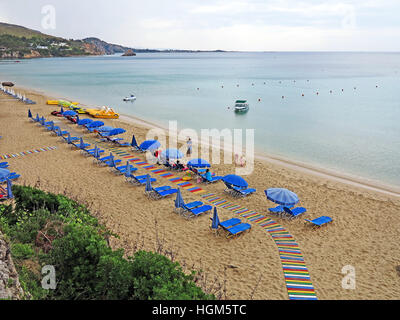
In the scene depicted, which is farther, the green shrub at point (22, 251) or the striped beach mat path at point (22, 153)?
the striped beach mat path at point (22, 153)

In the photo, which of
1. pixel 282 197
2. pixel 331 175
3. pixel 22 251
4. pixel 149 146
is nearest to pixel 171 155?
pixel 149 146

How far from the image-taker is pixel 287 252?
845 centimetres

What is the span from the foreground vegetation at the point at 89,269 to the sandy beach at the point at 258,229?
199 centimetres

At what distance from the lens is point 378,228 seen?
1019cm

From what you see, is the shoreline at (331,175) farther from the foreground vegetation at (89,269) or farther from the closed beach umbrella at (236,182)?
the foreground vegetation at (89,269)

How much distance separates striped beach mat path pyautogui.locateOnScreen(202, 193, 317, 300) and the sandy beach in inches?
6.5

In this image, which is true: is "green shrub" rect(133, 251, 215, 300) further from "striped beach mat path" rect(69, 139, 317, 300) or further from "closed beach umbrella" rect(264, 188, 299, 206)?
"closed beach umbrella" rect(264, 188, 299, 206)

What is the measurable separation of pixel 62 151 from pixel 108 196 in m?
7.02

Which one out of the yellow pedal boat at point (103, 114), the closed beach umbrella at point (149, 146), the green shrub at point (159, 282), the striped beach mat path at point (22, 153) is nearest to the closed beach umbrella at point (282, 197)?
the green shrub at point (159, 282)

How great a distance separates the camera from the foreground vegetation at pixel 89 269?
170 inches

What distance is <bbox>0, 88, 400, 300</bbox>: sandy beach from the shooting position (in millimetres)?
7328

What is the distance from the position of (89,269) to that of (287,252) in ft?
18.4

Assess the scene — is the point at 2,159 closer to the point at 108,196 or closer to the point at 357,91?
the point at 108,196
